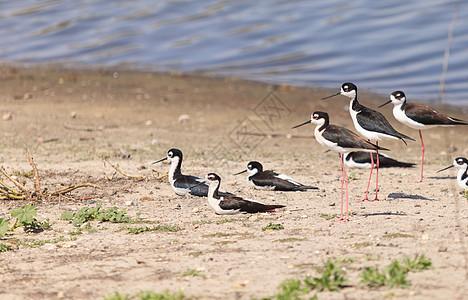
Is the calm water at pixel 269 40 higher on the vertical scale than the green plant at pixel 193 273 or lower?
higher

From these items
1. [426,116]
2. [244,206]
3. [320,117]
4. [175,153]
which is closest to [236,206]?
[244,206]

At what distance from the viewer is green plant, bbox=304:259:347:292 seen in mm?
4719

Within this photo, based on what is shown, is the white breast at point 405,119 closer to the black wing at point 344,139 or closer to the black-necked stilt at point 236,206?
the black wing at point 344,139

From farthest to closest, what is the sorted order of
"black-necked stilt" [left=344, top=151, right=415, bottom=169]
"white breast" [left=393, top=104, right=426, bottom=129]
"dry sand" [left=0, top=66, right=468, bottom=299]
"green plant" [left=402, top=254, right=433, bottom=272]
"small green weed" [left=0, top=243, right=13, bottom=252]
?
"black-necked stilt" [left=344, top=151, right=415, bottom=169]
"white breast" [left=393, top=104, right=426, bottom=129]
"small green weed" [left=0, top=243, right=13, bottom=252]
"dry sand" [left=0, top=66, right=468, bottom=299]
"green plant" [left=402, top=254, right=433, bottom=272]

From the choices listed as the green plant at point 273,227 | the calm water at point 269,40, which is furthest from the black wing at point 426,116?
the calm water at point 269,40

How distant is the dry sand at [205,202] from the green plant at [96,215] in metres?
0.10

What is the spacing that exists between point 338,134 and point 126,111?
850 cm

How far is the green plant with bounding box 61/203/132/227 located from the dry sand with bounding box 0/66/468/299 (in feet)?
0.34

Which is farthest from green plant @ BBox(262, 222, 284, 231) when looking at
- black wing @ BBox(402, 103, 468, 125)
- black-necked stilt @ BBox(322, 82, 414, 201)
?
black wing @ BBox(402, 103, 468, 125)

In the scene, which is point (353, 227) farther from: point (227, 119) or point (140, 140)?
point (227, 119)

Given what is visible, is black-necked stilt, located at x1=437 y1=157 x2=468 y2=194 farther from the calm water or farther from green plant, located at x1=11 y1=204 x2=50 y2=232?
the calm water

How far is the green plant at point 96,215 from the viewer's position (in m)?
7.14

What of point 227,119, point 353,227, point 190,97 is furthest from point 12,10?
point 353,227

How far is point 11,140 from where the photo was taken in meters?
Answer: 11.5
